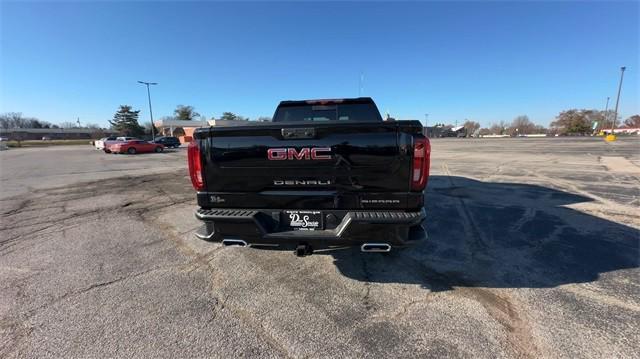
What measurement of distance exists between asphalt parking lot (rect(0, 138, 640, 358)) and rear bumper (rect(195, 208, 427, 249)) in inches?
25.1

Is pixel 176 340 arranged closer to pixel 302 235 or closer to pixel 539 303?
pixel 302 235

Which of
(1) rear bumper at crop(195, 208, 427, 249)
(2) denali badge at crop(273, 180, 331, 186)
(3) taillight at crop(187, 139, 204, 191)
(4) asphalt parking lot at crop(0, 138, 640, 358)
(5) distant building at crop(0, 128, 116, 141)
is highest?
(5) distant building at crop(0, 128, 116, 141)

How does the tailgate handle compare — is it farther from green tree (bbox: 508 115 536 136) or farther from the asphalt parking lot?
green tree (bbox: 508 115 536 136)

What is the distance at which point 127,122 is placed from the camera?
92.2 meters

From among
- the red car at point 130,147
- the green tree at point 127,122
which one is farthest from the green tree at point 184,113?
the red car at point 130,147

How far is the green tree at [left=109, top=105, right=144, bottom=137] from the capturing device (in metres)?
89.5

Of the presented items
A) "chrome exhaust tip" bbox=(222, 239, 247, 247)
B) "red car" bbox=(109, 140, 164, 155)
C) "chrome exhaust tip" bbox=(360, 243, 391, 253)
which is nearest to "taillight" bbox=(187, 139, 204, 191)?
"chrome exhaust tip" bbox=(222, 239, 247, 247)

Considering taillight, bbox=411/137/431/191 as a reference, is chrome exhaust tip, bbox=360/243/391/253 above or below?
below

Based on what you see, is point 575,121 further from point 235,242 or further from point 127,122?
point 127,122

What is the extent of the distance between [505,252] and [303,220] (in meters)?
3.05

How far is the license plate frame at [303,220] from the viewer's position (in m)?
2.92

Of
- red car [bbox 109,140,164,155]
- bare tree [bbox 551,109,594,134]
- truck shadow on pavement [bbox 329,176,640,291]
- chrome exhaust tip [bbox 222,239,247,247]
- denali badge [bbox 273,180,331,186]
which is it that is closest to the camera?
denali badge [bbox 273,180,331,186]

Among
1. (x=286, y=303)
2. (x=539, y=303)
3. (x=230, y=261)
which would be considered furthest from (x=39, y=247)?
(x=539, y=303)

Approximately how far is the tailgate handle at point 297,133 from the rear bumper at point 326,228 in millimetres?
779
